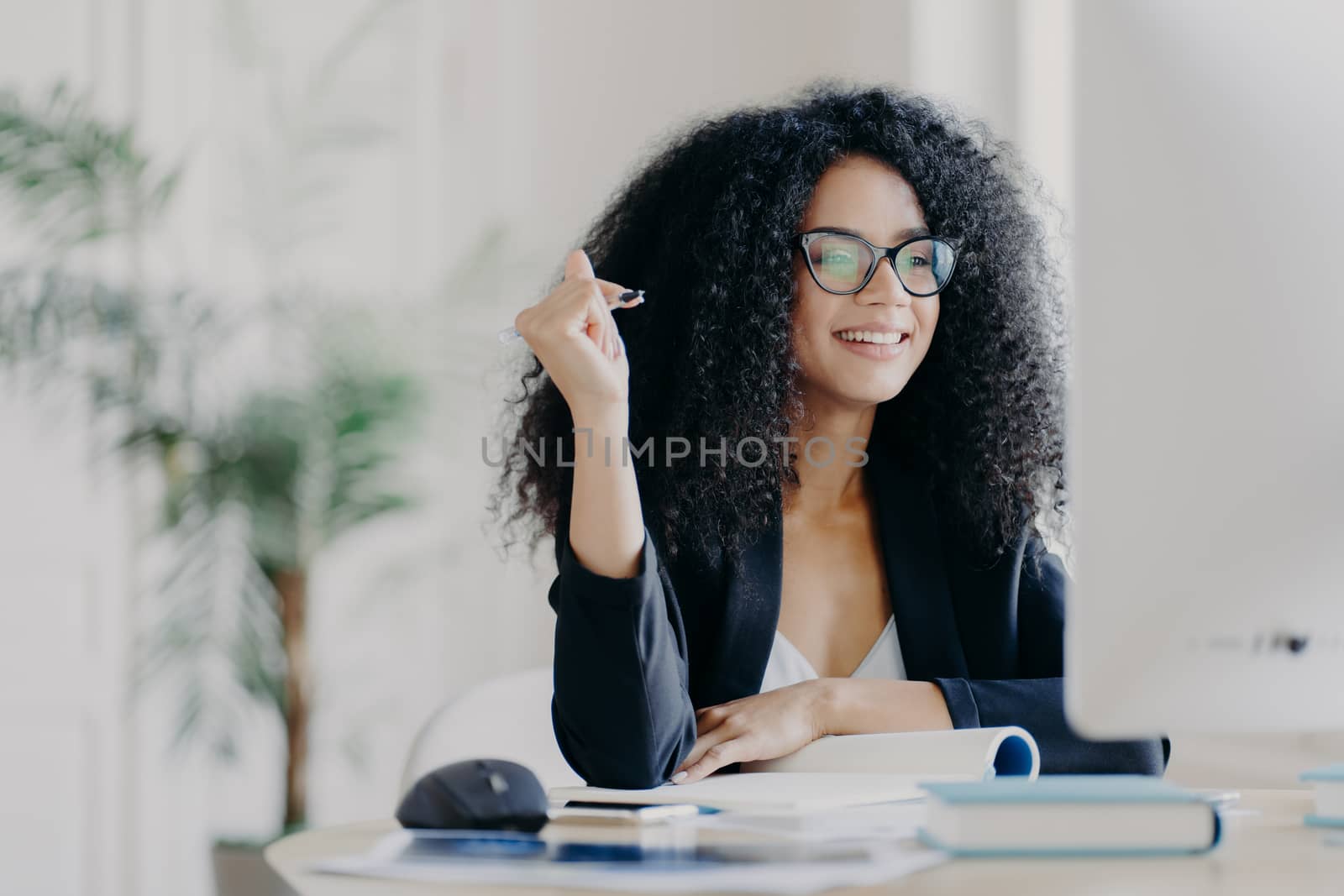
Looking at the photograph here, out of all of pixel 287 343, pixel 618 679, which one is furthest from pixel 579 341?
pixel 287 343

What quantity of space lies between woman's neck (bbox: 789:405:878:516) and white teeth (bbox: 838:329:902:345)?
0.32ft

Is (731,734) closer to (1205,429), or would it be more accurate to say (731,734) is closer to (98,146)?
(1205,429)

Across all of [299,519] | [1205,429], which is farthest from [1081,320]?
[299,519]

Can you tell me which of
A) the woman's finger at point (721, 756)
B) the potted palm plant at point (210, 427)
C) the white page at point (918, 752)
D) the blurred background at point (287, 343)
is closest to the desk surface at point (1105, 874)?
the white page at point (918, 752)

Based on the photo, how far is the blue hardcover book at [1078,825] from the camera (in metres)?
0.60

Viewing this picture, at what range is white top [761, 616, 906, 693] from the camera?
1396 mm

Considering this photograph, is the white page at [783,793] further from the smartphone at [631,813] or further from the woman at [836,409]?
the woman at [836,409]

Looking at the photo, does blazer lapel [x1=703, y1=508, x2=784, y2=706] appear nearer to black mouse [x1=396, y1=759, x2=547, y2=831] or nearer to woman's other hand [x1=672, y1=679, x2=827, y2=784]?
woman's other hand [x1=672, y1=679, x2=827, y2=784]

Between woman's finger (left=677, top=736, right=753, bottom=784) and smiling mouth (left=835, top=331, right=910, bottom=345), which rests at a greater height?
smiling mouth (left=835, top=331, right=910, bottom=345)

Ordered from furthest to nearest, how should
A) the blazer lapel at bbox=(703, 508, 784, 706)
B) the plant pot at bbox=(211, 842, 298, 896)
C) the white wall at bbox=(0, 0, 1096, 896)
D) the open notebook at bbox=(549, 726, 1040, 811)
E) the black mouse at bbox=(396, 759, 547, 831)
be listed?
the white wall at bbox=(0, 0, 1096, 896), the plant pot at bbox=(211, 842, 298, 896), the blazer lapel at bbox=(703, 508, 784, 706), the open notebook at bbox=(549, 726, 1040, 811), the black mouse at bbox=(396, 759, 547, 831)

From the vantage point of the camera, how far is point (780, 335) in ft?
4.80

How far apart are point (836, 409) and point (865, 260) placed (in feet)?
0.62

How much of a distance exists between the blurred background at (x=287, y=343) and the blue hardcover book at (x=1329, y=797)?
4.21 ft

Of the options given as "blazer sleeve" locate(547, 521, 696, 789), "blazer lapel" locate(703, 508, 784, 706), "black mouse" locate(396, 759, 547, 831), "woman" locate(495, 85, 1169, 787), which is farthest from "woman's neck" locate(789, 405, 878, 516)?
"black mouse" locate(396, 759, 547, 831)
